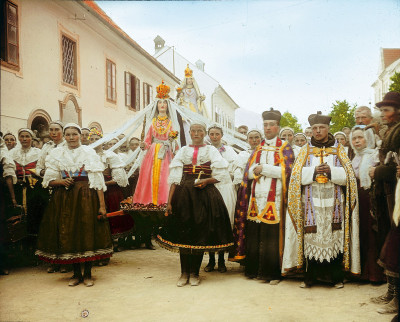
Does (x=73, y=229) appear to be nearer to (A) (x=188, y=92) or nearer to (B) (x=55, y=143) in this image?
(B) (x=55, y=143)

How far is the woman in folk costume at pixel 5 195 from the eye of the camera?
17.0 ft

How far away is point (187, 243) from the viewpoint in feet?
16.0

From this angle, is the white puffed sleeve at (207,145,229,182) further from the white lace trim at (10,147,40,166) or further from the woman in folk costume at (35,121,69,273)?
the white lace trim at (10,147,40,166)

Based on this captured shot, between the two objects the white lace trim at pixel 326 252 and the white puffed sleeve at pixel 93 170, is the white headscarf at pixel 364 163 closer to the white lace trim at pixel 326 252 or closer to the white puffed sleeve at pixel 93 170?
the white lace trim at pixel 326 252

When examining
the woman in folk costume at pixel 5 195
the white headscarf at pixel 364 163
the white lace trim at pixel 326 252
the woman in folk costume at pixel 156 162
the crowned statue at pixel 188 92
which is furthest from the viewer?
the crowned statue at pixel 188 92

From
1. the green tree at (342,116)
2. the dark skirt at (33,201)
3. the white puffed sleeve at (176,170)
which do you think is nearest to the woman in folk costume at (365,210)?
the white puffed sleeve at (176,170)

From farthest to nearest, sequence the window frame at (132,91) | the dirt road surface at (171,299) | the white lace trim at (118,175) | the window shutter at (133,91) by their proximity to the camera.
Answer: the window shutter at (133,91), the window frame at (132,91), the white lace trim at (118,175), the dirt road surface at (171,299)

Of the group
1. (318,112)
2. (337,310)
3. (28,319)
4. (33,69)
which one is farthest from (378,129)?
(33,69)

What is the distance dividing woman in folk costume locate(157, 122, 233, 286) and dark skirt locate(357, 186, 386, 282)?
1.56 metres

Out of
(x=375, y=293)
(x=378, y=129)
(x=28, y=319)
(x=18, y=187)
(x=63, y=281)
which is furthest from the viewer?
(x=18, y=187)

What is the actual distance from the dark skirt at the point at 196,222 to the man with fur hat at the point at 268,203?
366 millimetres

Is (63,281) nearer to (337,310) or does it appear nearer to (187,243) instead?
(187,243)

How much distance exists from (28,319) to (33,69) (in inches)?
298

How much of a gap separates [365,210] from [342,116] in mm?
7935
